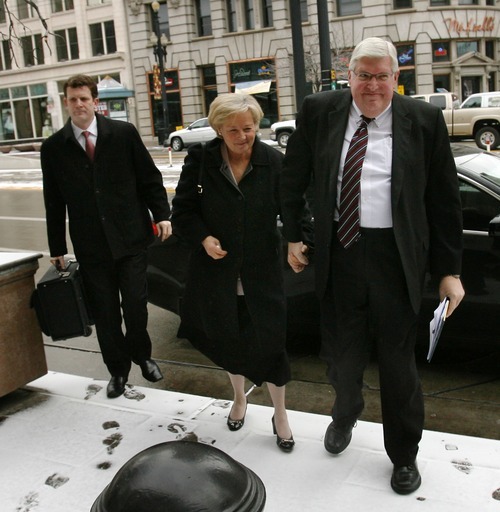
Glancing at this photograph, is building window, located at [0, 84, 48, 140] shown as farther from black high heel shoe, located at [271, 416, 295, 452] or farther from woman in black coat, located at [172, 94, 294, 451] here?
black high heel shoe, located at [271, 416, 295, 452]

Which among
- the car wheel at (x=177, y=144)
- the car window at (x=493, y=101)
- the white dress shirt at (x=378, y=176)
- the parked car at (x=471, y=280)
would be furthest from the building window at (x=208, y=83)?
the white dress shirt at (x=378, y=176)

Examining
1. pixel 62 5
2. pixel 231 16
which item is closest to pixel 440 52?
pixel 231 16

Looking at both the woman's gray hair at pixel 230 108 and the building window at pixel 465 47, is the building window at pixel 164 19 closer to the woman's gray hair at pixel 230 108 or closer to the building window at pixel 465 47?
the building window at pixel 465 47

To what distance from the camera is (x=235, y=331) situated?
337cm

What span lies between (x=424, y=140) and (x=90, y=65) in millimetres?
43234

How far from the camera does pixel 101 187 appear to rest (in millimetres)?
3998

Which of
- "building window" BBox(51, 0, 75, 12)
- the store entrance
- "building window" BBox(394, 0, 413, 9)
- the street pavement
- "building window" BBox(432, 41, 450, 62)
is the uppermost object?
"building window" BBox(51, 0, 75, 12)

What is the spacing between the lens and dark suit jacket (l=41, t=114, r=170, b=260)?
13.1 ft

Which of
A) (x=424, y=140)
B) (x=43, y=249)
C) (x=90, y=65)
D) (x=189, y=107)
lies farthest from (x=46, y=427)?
(x=90, y=65)

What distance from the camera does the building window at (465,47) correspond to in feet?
114

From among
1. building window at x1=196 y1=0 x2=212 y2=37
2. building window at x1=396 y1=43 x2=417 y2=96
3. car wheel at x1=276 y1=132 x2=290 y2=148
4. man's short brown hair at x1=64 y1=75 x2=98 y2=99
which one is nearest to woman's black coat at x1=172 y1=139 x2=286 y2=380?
man's short brown hair at x1=64 y1=75 x2=98 y2=99

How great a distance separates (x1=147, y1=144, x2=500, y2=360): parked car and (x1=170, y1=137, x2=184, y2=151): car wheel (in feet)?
85.7

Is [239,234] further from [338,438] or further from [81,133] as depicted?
[81,133]

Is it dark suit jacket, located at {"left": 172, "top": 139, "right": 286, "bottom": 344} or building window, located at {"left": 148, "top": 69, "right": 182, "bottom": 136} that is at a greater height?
building window, located at {"left": 148, "top": 69, "right": 182, "bottom": 136}
